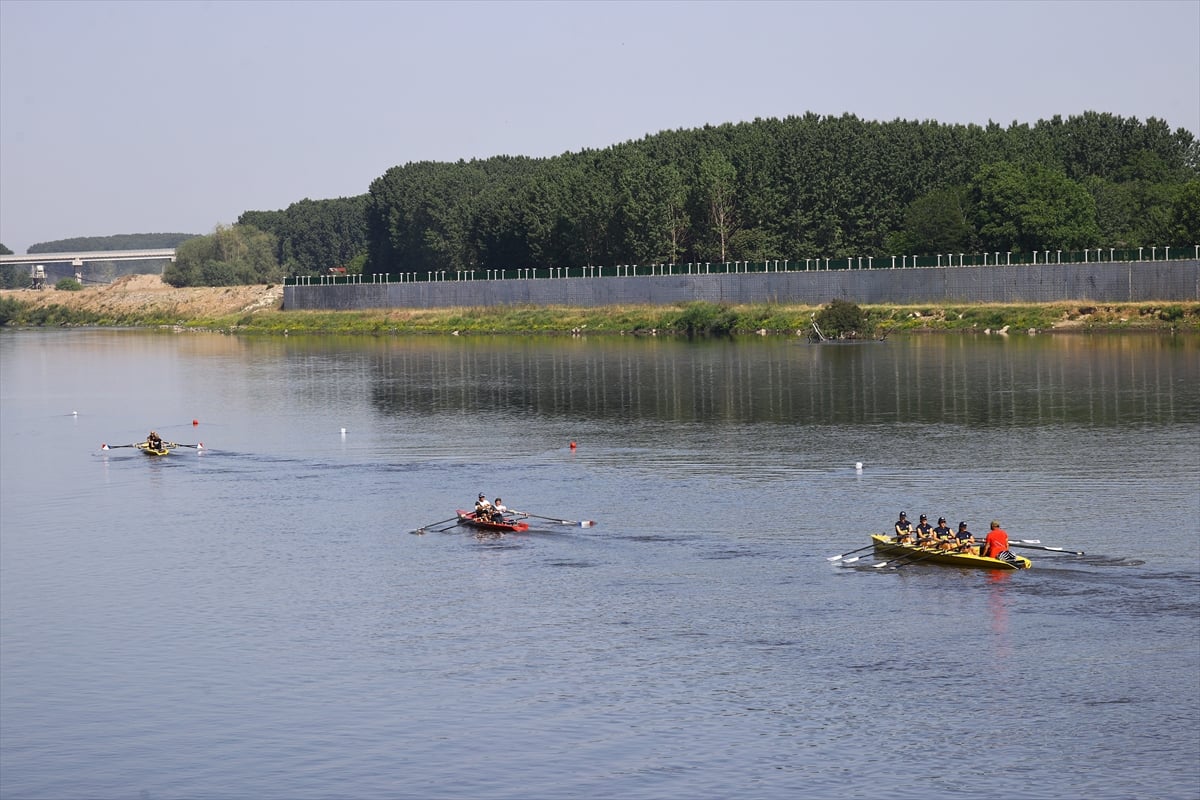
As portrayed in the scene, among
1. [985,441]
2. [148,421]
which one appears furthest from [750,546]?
[148,421]

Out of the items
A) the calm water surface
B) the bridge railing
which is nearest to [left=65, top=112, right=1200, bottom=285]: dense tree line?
the bridge railing

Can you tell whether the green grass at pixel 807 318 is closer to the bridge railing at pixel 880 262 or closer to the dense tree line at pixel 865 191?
the bridge railing at pixel 880 262

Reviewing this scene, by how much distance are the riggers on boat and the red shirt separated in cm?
20

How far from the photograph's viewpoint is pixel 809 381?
109 metres

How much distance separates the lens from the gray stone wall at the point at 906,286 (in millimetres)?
146750

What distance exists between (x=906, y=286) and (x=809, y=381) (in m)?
59.0

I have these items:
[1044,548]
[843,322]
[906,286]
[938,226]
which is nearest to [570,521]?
[1044,548]

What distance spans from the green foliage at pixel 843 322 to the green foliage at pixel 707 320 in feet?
65.3

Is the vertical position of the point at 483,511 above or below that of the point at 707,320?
below

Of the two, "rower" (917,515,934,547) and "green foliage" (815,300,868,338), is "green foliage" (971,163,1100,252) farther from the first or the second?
"rower" (917,515,934,547)

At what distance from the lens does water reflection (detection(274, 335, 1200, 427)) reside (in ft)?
292

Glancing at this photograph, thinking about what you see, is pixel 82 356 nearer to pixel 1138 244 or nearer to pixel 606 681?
pixel 1138 244

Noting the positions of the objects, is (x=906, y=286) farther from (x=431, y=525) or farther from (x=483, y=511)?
(x=483, y=511)

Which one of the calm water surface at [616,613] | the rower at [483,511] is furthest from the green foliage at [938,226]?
the rower at [483,511]
